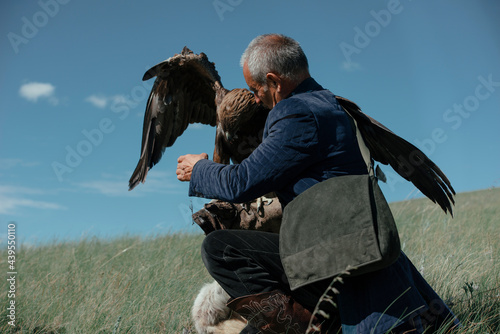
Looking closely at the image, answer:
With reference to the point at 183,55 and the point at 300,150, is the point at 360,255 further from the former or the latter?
the point at 183,55

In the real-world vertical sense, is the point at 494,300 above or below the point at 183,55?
below

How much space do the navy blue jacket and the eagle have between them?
500 millimetres

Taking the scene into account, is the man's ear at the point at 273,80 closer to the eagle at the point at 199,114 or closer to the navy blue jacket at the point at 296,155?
the navy blue jacket at the point at 296,155

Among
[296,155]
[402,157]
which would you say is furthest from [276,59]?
[402,157]

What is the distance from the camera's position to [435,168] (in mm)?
2238

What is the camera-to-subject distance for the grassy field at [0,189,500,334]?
9.66 feet

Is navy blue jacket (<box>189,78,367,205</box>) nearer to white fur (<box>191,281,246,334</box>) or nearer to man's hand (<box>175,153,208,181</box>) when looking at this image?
man's hand (<box>175,153,208,181</box>)

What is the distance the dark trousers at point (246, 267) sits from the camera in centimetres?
215

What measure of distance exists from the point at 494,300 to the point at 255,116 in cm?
209

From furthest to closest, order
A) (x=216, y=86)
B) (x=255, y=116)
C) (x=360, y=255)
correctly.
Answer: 1. (x=216, y=86)
2. (x=255, y=116)
3. (x=360, y=255)

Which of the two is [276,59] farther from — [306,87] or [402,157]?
[402,157]

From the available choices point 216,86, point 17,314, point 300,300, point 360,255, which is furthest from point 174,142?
point 360,255

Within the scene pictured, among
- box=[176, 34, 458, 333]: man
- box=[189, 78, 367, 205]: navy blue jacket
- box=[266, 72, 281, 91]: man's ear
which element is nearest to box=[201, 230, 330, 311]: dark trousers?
box=[176, 34, 458, 333]: man

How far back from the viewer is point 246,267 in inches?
85.0
